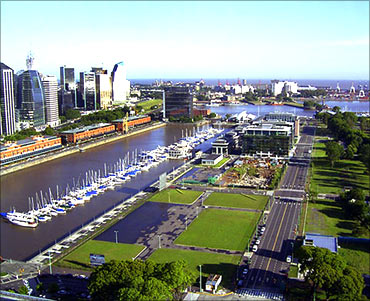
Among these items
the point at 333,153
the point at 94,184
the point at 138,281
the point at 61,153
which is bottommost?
the point at 94,184

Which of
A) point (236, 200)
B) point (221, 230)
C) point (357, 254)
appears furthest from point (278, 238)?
point (236, 200)

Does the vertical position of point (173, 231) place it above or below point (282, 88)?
below

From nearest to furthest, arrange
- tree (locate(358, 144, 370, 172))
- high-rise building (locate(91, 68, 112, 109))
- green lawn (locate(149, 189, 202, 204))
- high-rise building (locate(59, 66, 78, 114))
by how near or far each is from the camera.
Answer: green lawn (locate(149, 189, 202, 204)) → tree (locate(358, 144, 370, 172)) → high-rise building (locate(59, 66, 78, 114)) → high-rise building (locate(91, 68, 112, 109))

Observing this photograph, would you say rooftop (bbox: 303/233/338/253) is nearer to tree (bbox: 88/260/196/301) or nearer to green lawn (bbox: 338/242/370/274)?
green lawn (bbox: 338/242/370/274)

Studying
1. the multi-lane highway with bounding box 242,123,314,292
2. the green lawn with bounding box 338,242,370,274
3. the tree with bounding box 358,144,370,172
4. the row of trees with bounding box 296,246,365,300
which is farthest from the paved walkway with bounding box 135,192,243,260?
the tree with bounding box 358,144,370,172

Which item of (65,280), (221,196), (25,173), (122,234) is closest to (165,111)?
(25,173)

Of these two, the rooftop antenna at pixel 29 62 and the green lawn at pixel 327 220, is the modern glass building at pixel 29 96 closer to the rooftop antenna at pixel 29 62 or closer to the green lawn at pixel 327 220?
the rooftop antenna at pixel 29 62

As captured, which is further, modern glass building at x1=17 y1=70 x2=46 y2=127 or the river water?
modern glass building at x1=17 y1=70 x2=46 y2=127

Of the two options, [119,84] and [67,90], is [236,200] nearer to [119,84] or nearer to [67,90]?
→ [67,90]
